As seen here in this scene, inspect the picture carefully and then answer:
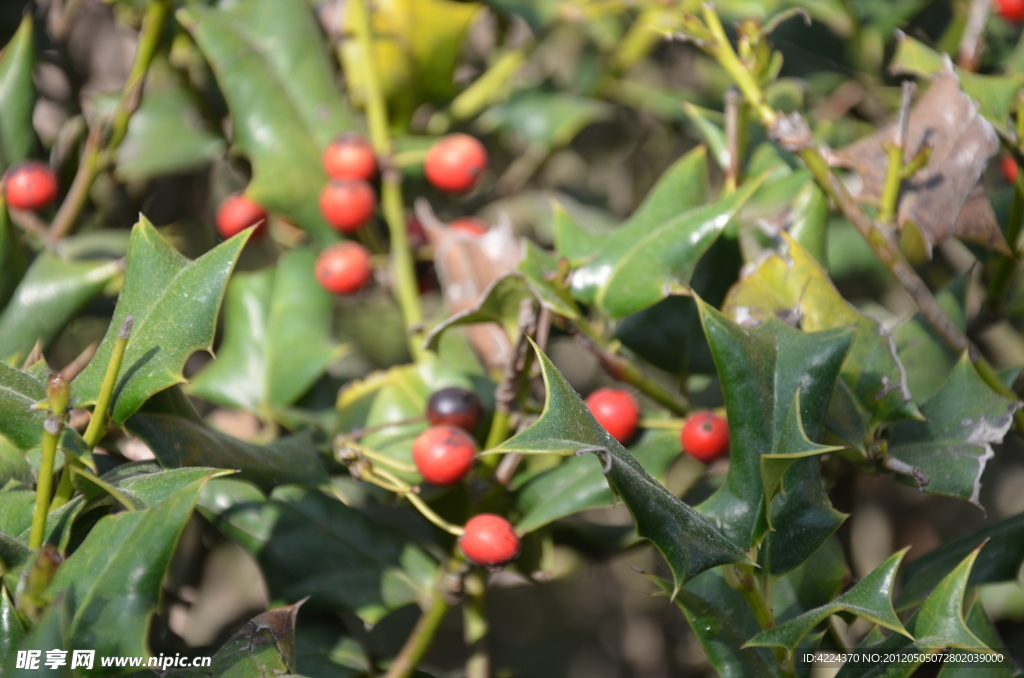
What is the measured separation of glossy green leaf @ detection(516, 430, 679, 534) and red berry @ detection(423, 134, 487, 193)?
51cm

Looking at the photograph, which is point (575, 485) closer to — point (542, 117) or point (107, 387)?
point (107, 387)

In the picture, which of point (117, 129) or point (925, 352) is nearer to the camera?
point (925, 352)

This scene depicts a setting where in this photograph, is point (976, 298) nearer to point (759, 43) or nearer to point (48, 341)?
point (759, 43)

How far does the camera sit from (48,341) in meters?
1.11

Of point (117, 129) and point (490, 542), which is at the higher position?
point (117, 129)

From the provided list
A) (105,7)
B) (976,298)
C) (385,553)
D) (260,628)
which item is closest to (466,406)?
(385,553)

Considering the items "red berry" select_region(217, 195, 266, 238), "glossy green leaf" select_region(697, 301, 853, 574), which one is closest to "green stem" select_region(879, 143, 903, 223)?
"glossy green leaf" select_region(697, 301, 853, 574)

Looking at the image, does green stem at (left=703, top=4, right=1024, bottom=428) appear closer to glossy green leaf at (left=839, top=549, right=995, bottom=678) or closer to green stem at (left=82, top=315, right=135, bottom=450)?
glossy green leaf at (left=839, top=549, right=995, bottom=678)

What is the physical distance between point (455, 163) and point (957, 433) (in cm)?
79

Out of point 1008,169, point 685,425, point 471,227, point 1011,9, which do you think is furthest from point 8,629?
point 1011,9

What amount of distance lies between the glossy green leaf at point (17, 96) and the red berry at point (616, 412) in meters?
0.95

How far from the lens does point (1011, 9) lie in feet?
4.88

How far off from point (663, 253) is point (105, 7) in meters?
1.44

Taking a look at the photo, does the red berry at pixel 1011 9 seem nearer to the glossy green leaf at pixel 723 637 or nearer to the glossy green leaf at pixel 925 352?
the glossy green leaf at pixel 925 352
